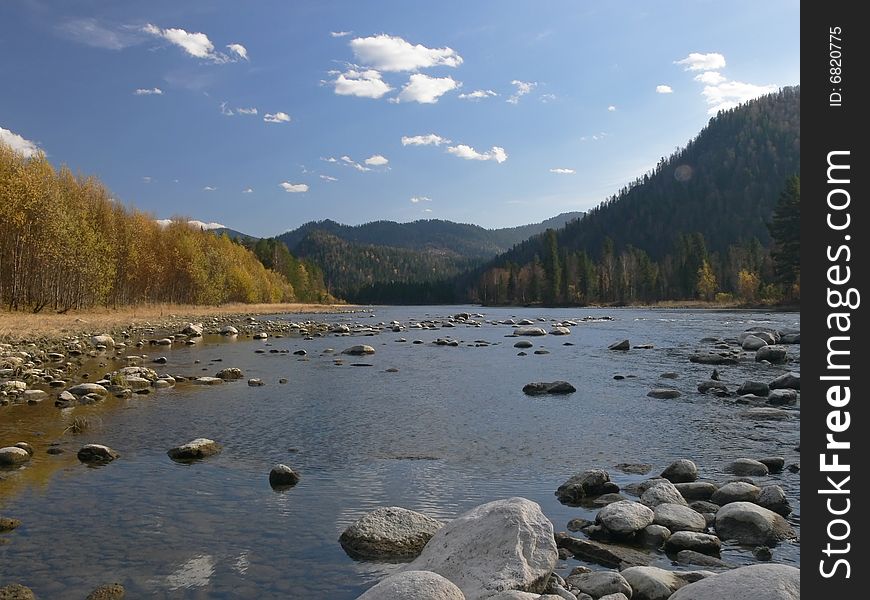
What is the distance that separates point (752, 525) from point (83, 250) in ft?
187

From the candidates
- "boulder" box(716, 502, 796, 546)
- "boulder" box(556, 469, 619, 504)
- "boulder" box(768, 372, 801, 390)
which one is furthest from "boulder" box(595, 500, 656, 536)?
"boulder" box(768, 372, 801, 390)

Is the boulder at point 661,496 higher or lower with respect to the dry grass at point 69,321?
lower

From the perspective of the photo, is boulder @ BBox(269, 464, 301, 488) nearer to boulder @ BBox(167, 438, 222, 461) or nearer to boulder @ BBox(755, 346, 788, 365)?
boulder @ BBox(167, 438, 222, 461)

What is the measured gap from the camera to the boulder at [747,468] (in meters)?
10.0

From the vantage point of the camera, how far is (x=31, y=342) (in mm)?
30438

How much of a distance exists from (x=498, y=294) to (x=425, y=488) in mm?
169578

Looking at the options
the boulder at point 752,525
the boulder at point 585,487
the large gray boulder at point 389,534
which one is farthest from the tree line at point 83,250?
the boulder at point 752,525

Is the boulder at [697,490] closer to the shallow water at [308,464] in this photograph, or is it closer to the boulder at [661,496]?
the boulder at [661,496]

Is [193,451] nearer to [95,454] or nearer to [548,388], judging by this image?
[95,454]

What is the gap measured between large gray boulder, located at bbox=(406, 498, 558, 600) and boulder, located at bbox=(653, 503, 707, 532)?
82.4 inches

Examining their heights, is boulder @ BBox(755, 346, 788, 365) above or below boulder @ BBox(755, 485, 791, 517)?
above

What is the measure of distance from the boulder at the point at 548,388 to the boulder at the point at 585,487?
939 cm

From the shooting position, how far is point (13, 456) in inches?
399

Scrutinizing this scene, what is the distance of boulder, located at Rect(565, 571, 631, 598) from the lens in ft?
18.2
